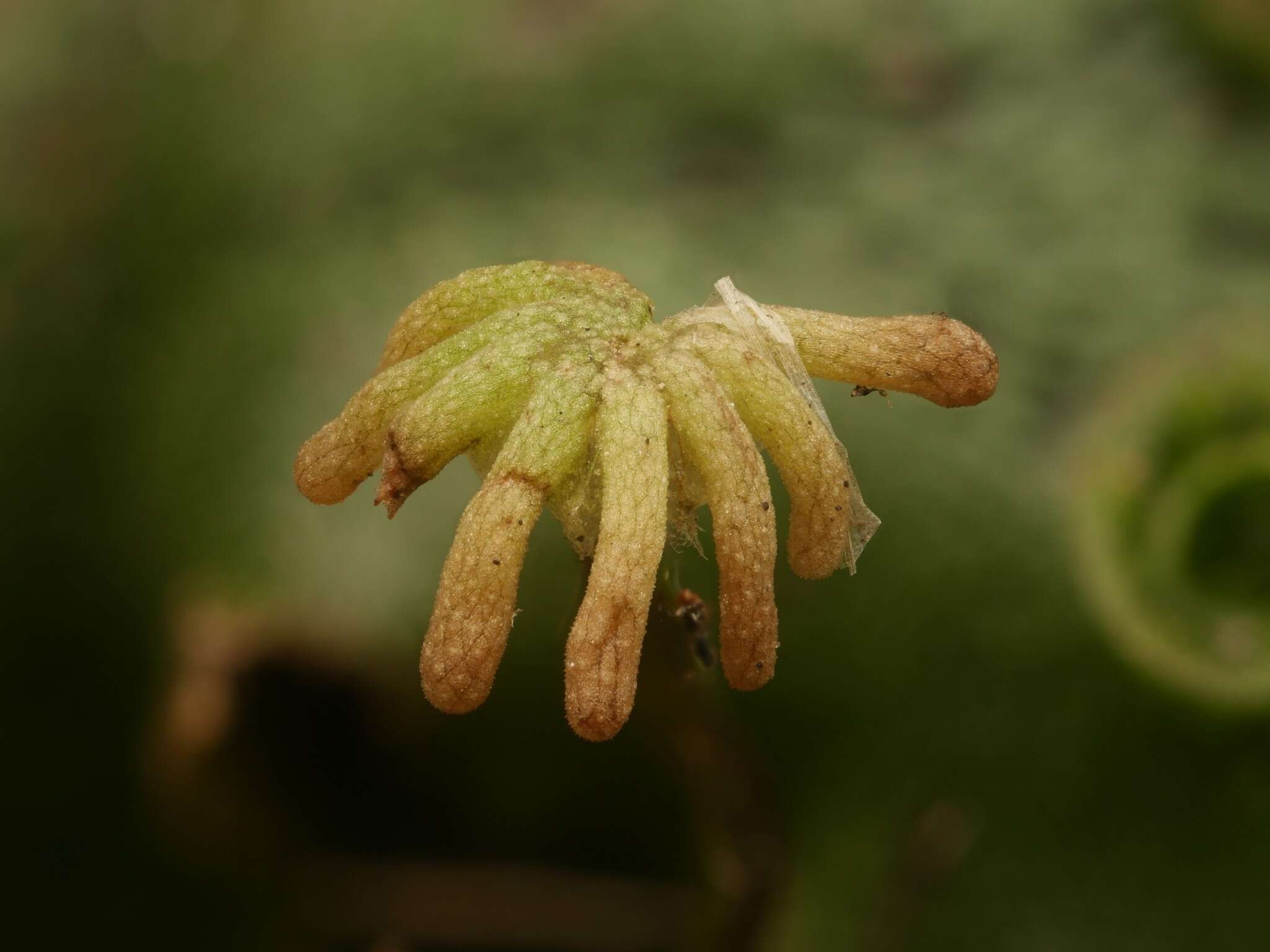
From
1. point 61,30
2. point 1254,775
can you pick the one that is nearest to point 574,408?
point 1254,775

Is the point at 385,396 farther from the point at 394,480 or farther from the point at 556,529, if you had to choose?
the point at 556,529

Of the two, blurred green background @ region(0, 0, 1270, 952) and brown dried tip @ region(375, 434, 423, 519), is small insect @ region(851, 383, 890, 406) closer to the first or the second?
blurred green background @ region(0, 0, 1270, 952)

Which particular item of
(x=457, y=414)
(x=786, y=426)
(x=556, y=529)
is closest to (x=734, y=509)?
(x=786, y=426)

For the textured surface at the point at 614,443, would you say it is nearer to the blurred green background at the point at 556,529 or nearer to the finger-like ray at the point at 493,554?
the finger-like ray at the point at 493,554

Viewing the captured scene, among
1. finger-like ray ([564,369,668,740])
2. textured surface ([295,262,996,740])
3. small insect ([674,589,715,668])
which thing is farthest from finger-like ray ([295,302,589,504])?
small insect ([674,589,715,668])

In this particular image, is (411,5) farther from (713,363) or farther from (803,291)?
(713,363)
